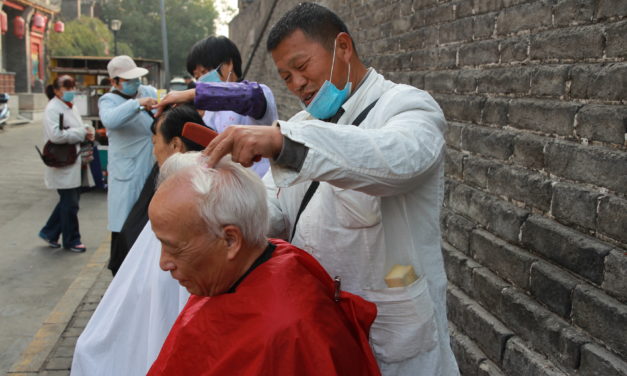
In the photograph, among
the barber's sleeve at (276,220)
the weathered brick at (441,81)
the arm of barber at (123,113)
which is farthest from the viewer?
the arm of barber at (123,113)

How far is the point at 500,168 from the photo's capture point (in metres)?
3.42

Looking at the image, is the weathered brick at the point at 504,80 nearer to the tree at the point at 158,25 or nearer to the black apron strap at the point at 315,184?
the black apron strap at the point at 315,184

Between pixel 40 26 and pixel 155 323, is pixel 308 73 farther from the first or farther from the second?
pixel 40 26

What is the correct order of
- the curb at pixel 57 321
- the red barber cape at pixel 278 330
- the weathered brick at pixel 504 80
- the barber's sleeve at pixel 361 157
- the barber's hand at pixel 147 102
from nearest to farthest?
the barber's sleeve at pixel 361 157
the red barber cape at pixel 278 330
the weathered brick at pixel 504 80
the curb at pixel 57 321
the barber's hand at pixel 147 102

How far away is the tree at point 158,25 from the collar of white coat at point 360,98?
58258 millimetres

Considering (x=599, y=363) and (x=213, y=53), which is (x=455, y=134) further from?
(x=599, y=363)

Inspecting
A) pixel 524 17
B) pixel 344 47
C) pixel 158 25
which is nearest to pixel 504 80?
pixel 524 17

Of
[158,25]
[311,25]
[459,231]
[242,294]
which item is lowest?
→ [459,231]

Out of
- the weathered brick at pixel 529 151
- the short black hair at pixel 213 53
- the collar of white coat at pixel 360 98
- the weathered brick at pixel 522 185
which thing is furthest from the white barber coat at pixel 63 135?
the collar of white coat at pixel 360 98

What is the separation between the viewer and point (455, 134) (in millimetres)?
4031

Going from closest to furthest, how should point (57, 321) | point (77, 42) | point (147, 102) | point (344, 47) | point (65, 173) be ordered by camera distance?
1. point (344, 47)
2. point (147, 102)
3. point (57, 321)
4. point (65, 173)
5. point (77, 42)

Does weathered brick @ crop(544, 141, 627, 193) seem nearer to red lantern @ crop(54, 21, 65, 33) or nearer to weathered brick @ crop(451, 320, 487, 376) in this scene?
weathered brick @ crop(451, 320, 487, 376)

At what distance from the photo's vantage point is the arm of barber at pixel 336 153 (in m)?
1.36

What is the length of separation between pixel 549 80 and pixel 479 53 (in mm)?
858
